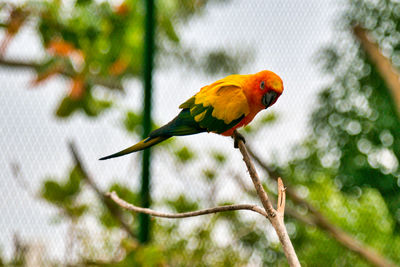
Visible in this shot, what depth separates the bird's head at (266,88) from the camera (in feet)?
1.94

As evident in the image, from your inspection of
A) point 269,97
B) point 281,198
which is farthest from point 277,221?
point 269,97

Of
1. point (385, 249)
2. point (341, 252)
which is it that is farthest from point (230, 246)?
point (385, 249)

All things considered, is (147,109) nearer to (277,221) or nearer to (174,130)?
(174,130)

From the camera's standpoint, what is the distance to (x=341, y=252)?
4.68 feet

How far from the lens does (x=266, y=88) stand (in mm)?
599

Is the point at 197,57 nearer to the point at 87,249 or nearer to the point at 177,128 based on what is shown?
the point at 87,249

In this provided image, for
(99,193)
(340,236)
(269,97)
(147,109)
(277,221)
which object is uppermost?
(269,97)

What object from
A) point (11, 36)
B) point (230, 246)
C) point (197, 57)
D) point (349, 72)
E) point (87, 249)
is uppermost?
point (11, 36)

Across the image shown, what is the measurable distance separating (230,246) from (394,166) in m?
0.55

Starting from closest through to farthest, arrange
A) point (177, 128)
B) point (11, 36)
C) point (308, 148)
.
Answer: point (177, 128) → point (11, 36) → point (308, 148)

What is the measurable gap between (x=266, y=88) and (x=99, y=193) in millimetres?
870

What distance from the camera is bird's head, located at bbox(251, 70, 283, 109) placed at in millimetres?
593

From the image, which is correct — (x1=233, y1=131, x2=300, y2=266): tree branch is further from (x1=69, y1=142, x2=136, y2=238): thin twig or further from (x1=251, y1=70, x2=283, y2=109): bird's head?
(x1=69, y1=142, x2=136, y2=238): thin twig

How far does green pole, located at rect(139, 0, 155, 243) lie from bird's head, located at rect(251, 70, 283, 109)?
0.74 m
